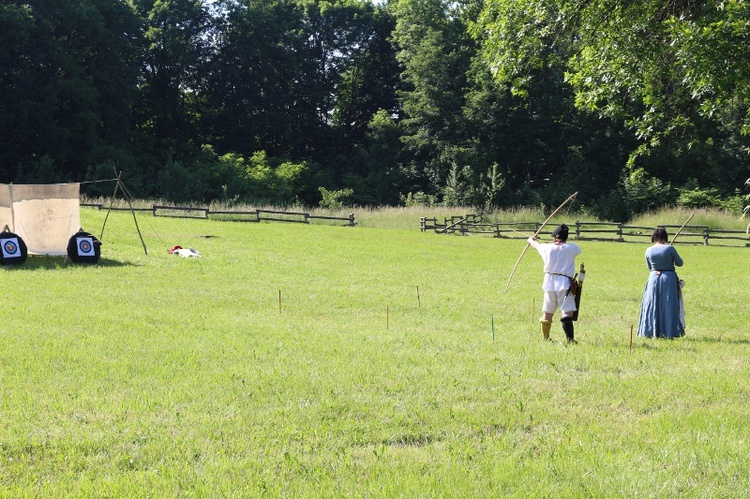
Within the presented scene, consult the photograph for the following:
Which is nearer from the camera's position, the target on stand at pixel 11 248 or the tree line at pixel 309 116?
the target on stand at pixel 11 248

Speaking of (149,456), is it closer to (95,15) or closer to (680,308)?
(680,308)

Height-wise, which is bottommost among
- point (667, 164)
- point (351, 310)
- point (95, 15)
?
point (351, 310)

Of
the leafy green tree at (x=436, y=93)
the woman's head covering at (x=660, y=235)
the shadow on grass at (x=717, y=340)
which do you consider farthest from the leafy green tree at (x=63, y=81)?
the shadow on grass at (x=717, y=340)

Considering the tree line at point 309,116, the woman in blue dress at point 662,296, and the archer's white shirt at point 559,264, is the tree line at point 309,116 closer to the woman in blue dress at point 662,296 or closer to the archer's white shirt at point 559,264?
the woman in blue dress at point 662,296

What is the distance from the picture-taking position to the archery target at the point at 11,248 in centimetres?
2297

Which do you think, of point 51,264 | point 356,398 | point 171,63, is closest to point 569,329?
point 356,398

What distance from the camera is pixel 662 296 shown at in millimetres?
13227

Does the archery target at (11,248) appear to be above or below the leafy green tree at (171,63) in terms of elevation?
below

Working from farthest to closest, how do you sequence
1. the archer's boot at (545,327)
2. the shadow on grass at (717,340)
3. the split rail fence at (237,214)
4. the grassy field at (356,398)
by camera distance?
the split rail fence at (237,214) < the shadow on grass at (717,340) < the archer's boot at (545,327) < the grassy field at (356,398)

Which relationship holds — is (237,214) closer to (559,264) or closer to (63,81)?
(63,81)

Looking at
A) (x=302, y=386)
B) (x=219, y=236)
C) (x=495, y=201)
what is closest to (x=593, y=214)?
(x=495, y=201)

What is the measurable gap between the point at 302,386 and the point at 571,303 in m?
4.85

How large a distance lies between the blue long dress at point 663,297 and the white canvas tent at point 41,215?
17.9m

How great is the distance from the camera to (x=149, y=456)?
6910mm
